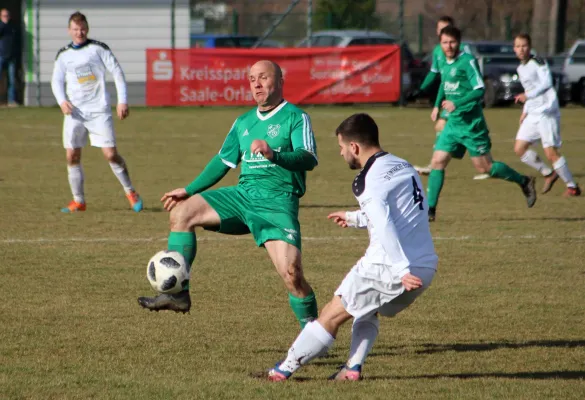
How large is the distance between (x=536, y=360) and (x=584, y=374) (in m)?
0.35

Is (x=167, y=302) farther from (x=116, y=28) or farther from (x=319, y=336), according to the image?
(x=116, y=28)

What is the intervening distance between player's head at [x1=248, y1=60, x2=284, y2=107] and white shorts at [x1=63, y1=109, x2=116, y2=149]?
5554 millimetres

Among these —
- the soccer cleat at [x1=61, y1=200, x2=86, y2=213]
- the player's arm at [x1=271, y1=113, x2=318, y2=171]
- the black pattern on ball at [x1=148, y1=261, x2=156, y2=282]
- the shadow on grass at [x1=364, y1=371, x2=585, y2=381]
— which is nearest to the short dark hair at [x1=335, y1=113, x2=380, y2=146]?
the player's arm at [x1=271, y1=113, x2=318, y2=171]

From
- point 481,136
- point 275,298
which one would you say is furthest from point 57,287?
point 481,136

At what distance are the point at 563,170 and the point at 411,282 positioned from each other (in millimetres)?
8575

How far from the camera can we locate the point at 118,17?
1166 inches

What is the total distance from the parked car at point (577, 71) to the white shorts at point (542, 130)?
16392 millimetres

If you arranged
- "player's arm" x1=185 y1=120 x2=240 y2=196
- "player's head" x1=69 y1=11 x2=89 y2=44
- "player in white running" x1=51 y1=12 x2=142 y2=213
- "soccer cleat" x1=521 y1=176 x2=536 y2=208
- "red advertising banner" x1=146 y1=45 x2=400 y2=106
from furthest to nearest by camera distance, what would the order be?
"red advertising banner" x1=146 y1=45 x2=400 y2=106 < "soccer cleat" x1=521 y1=176 x2=536 y2=208 < "player in white running" x1=51 y1=12 x2=142 y2=213 < "player's head" x1=69 y1=11 x2=89 y2=44 < "player's arm" x1=185 y1=120 x2=240 y2=196

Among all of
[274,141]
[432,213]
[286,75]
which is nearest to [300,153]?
[274,141]

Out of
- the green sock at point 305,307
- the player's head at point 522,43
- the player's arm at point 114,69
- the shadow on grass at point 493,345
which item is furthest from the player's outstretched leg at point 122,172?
the shadow on grass at point 493,345

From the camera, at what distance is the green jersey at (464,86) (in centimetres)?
1112

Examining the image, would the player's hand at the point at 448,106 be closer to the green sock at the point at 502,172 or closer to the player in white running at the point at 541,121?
the green sock at the point at 502,172

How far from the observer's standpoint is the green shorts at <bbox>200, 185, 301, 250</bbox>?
233 inches

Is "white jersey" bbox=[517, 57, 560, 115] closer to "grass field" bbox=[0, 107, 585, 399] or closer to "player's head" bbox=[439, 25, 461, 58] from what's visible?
"grass field" bbox=[0, 107, 585, 399]
